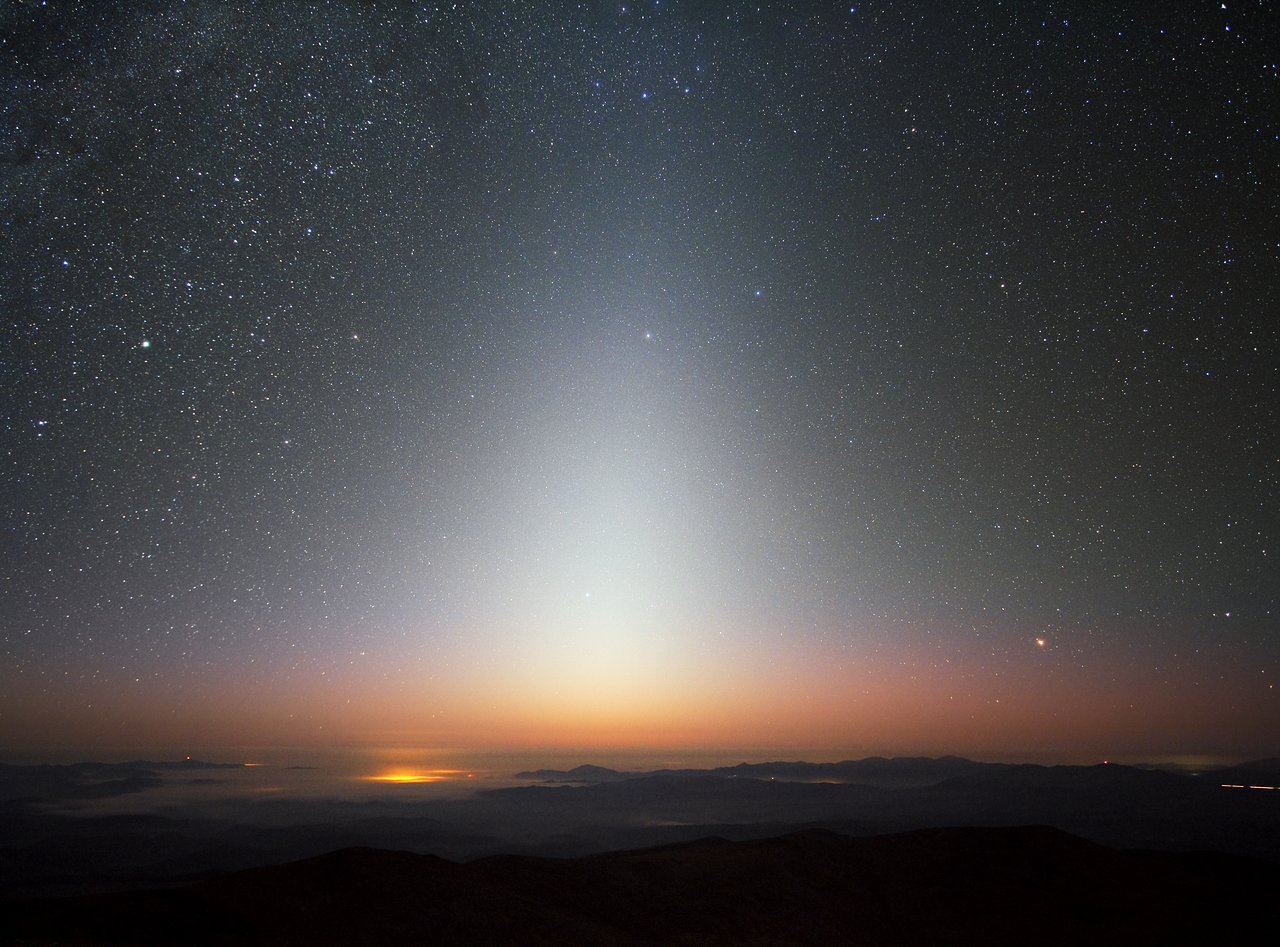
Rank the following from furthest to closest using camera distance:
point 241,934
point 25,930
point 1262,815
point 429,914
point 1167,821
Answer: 1. point 1262,815
2. point 1167,821
3. point 429,914
4. point 241,934
5. point 25,930

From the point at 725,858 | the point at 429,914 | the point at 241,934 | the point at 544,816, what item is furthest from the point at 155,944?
the point at 544,816

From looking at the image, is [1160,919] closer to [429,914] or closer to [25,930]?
[429,914]

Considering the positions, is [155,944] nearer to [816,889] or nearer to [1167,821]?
[816,889]

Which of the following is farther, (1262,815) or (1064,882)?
(1262,815)

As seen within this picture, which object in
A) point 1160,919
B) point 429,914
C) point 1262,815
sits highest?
point 429,914

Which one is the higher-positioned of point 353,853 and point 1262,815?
point 353,853

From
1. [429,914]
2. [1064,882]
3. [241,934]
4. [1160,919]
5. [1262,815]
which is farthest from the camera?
[1262,815]
